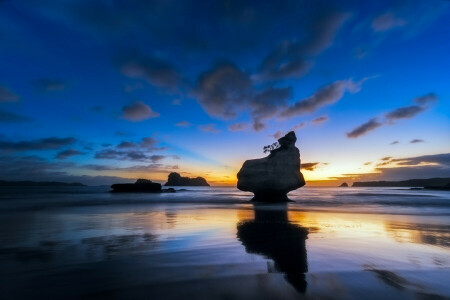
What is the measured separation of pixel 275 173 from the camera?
39.2 metres

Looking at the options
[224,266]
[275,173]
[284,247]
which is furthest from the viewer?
[275,173]

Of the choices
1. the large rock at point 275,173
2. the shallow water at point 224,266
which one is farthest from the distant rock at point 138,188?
A: the shallow water at point 224,266

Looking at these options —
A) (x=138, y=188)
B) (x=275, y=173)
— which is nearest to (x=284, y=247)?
(x=275, y=173)

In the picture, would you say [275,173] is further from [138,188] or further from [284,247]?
[138,188]

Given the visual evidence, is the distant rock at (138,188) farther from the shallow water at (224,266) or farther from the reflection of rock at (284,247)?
the reflection of rock at (284,247)

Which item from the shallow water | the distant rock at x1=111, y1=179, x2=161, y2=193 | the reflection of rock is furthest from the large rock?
the distant rock at x1=111, y1=179, x2=161, y2=193

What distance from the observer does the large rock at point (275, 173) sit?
39312 millimetres

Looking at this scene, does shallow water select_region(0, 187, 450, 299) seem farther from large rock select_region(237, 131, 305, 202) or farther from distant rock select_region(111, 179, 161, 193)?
distant rock select_region(111, 179, 161, 193)

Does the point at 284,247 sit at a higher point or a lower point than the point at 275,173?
lower

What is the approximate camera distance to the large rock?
3931 centimetres

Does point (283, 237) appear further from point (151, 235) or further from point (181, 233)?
point (151, 235)

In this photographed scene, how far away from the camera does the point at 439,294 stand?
505 centimetres

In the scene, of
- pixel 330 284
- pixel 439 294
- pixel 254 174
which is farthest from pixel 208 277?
pixel 254 174

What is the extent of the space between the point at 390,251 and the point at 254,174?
31807 millimetres
